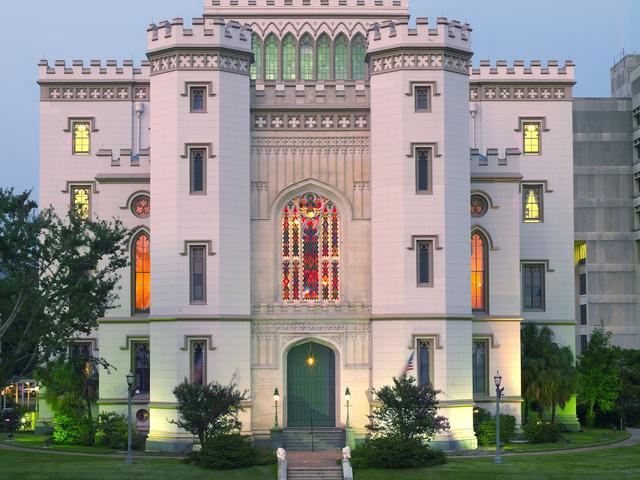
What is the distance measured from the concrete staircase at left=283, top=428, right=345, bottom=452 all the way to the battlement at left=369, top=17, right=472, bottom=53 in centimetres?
1518

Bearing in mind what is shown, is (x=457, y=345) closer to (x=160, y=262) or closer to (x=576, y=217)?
(x=160, y=262)

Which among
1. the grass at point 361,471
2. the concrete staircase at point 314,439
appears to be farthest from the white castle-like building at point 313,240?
the grass at point 361,471

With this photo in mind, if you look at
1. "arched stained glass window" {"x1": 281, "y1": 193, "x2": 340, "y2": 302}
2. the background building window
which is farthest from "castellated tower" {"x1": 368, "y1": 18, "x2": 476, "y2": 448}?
the background building window

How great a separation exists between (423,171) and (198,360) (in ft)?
37.5

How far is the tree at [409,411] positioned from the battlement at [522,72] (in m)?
21.6

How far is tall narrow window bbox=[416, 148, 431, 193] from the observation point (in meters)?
45.5

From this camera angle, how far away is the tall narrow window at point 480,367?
4981 cm

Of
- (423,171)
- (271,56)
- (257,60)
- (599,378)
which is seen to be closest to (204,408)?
(423,171)

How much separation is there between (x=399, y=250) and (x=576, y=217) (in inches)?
1648

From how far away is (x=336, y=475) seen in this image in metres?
38.9

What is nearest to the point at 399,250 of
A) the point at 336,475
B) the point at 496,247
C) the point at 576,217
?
the point at 496,247

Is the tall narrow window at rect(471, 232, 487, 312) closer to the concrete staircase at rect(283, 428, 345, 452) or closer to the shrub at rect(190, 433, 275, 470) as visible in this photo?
the concrete staircase at rect(283, 428, 345, 452)

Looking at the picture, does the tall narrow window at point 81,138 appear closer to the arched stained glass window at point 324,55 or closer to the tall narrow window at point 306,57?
the tall narrow window at point 306,57

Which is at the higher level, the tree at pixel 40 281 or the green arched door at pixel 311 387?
the tree at pixel 40 281
